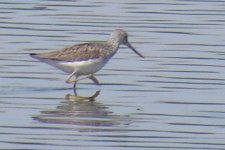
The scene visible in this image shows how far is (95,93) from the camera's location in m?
16.6

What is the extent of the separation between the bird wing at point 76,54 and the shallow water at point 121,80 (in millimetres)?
372

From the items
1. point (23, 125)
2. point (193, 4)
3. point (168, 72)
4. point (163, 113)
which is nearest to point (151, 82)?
point (168, 72)

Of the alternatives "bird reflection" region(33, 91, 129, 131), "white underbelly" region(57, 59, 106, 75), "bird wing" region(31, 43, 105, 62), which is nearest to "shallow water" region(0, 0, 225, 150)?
"bird reflection" region(33, 91, 129, 131)

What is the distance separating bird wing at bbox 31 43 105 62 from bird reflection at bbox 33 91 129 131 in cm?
85

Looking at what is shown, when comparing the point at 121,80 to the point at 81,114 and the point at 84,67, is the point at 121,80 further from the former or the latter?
the point at 81,114

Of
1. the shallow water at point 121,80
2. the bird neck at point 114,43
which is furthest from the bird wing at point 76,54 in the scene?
the bird neck at point 114,43

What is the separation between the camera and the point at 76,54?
17109 mm

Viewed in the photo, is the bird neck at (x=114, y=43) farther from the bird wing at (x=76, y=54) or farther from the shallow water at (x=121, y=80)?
the bird wing at (x=76, y=54)

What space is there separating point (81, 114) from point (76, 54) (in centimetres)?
214

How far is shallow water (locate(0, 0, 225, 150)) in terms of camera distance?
13.8 metres

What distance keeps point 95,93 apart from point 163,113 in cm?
182

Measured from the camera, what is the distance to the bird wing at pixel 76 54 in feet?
55.4

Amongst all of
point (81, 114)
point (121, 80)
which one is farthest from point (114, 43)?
point (81, 114)

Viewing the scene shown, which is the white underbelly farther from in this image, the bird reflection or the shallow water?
the bird reflection
